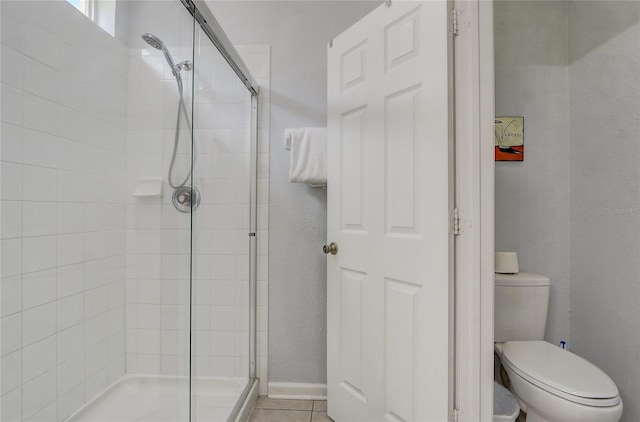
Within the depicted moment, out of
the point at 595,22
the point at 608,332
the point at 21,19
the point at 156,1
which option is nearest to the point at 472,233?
the point at 608,332

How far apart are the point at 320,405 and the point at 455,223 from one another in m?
1.29

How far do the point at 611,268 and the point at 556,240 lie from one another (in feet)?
0.95

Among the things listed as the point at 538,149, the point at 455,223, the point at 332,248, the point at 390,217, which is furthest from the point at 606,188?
the point at 332,248

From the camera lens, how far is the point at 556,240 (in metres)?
1.84

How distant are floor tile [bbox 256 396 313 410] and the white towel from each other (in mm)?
1205

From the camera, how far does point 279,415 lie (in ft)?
5.58

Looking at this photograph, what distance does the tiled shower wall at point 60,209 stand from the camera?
2.37 ft

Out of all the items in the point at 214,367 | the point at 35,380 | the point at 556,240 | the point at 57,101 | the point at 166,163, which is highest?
the point at 57,101

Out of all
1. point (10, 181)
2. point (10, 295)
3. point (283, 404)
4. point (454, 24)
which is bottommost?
point (283, 404)

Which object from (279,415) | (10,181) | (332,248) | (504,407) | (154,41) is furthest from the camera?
(279,415)

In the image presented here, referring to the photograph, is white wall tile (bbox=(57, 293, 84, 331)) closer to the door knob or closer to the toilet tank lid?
the door knob

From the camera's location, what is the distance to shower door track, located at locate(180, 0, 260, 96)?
1.13 m

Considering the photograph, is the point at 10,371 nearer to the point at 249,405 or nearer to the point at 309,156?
the point at 249,405

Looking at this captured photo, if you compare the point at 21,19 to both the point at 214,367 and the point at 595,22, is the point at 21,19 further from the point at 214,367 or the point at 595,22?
the point at 595,22
